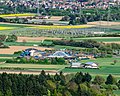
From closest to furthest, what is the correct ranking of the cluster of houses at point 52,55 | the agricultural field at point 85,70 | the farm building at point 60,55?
the agricultural field at point 85,70, the cluster of houses at point 52,55, the farm building at point 60,55

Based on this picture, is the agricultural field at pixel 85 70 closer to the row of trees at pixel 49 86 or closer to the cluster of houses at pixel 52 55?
the cluster of houses at pixel 52 55

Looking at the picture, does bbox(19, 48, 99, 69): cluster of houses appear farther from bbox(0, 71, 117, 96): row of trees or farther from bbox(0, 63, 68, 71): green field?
bbox(0, 71, 117, 96): row of trees

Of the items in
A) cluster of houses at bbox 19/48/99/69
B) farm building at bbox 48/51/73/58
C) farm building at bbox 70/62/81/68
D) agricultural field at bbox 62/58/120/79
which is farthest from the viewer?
farm building at bbox 48/51/73/58

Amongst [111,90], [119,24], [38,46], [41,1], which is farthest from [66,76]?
[41,1]

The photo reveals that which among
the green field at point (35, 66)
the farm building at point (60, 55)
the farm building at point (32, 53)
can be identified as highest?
the green field at point (35, 66)

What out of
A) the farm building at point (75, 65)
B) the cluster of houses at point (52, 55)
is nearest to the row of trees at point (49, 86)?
the farm building at point (75, 65)

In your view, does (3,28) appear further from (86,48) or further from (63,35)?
(86,48)

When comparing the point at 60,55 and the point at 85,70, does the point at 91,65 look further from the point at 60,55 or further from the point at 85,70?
the point at 60,55

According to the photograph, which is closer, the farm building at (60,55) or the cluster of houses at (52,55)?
the cluster of houses at (52,55)

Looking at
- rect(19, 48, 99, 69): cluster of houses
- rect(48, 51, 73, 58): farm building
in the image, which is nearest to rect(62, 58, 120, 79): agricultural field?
rect(19, 48, 99, 69): cluster of houses
